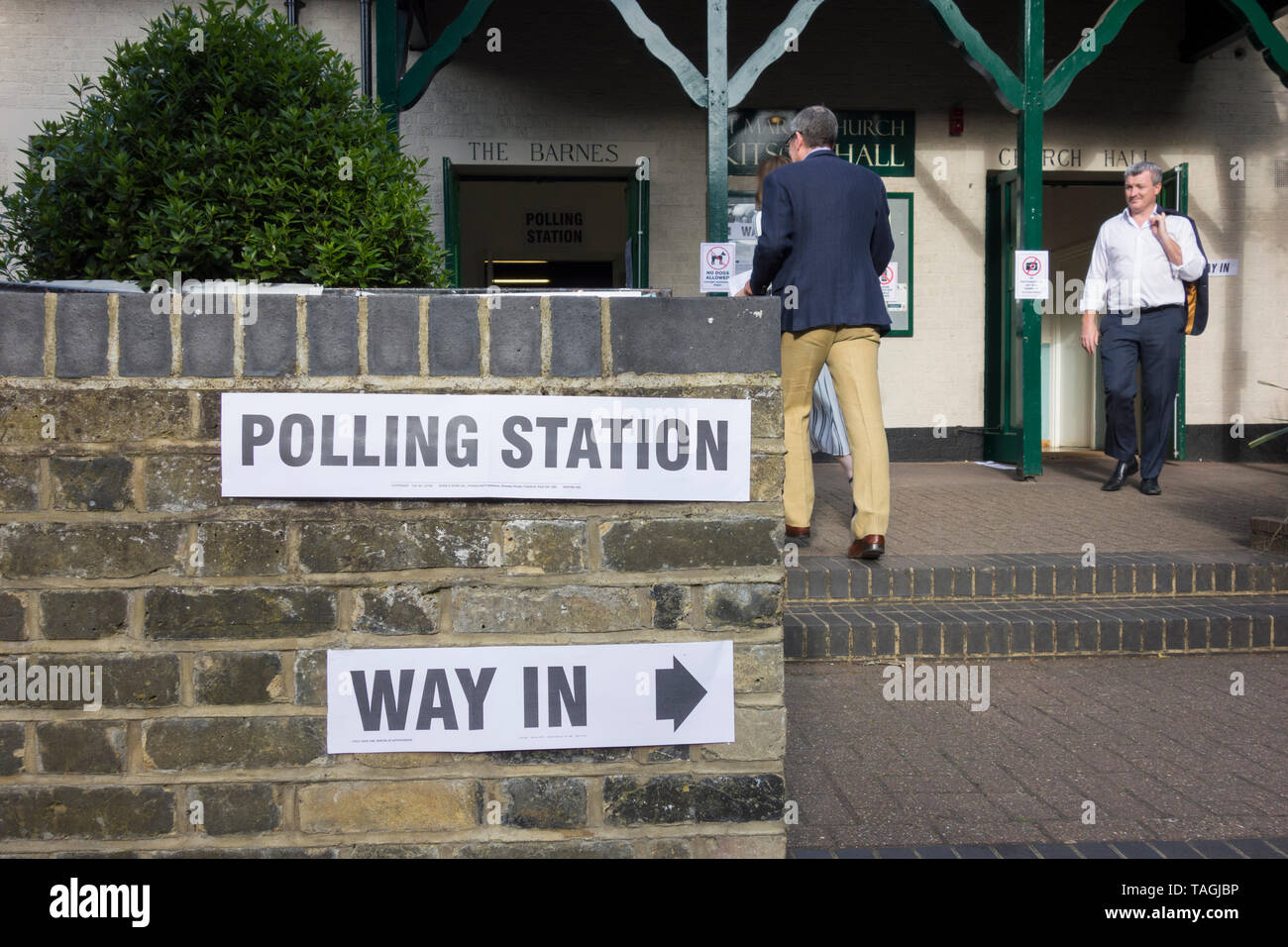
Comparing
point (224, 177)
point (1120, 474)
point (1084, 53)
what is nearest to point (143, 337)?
point (224, 177)

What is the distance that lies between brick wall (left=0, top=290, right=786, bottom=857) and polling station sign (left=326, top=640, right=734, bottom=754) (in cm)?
3

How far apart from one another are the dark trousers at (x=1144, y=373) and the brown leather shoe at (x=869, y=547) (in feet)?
9.05

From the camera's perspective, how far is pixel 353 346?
202cm

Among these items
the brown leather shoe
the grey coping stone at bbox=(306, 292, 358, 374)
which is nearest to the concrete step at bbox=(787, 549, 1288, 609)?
the brown leather shoe

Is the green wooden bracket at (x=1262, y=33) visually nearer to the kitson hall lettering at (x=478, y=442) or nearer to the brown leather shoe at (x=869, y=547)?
the brown leather shoe at (x=869, y=547)

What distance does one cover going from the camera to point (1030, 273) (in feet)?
24.1

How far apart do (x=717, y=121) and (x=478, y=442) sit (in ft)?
17.7

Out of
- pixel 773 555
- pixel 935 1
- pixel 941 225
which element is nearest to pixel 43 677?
pixel 773 555

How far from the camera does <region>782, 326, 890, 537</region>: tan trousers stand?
4738 millimetres

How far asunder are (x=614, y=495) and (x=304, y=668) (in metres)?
0.68

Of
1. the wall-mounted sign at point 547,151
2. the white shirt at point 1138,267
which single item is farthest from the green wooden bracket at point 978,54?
the wall-mounted sign at point 547,151

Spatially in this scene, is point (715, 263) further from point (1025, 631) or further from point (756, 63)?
point (1025, 631)

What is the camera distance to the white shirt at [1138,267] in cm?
669
